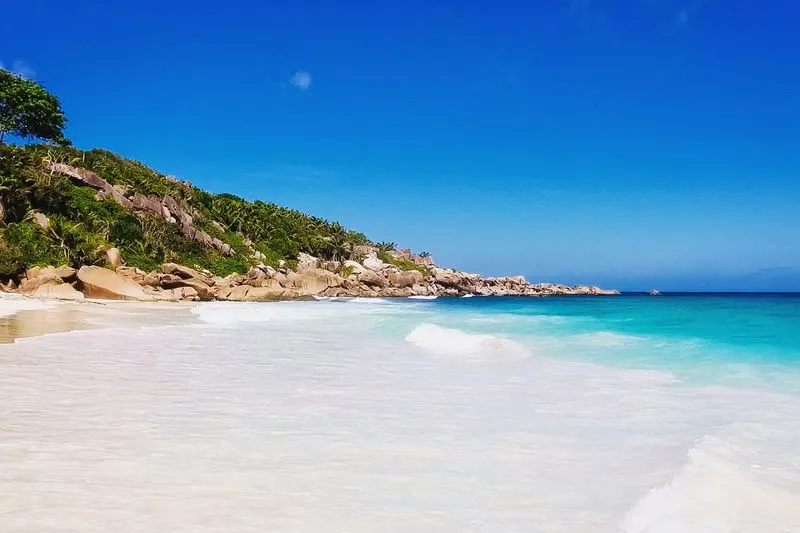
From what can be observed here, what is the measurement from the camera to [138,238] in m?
41.3

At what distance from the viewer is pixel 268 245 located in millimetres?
60156

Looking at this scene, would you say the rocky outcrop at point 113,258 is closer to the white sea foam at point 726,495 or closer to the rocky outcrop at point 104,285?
the rocky outcrop at point 104,285

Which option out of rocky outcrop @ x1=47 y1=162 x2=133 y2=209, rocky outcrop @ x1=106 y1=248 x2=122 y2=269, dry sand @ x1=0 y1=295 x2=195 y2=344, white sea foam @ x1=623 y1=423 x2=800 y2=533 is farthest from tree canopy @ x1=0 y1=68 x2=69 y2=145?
white sea foam @ x1=623 y1=423 x2=800 y2=533

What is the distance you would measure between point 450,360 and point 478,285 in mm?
73606

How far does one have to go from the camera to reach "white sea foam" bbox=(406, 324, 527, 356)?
12.8m

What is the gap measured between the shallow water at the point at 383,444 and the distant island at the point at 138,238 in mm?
22763

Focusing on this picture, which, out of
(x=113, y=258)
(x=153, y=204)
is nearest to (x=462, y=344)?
(x=113, y=258)

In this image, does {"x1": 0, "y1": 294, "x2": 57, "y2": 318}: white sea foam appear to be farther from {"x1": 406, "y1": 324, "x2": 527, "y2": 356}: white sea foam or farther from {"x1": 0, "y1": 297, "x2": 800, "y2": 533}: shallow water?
{"x1": 406, "y1": 324, "x2": 527, "y2": 356}: white sea foam

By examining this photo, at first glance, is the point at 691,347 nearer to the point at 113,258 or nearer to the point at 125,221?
the point at 113,258

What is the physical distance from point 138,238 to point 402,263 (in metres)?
42.7

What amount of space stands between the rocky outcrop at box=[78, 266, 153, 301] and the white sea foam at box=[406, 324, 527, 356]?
20.2 m

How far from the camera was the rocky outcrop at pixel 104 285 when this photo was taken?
2889cm

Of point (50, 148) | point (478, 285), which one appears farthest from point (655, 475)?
point (478, 285)

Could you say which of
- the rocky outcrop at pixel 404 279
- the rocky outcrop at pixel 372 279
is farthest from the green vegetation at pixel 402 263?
the rocky outcrop at pixel 372 279
